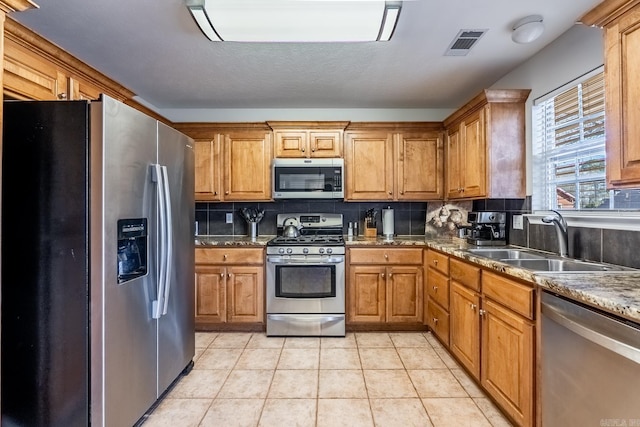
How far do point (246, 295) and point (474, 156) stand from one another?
2.44 meters

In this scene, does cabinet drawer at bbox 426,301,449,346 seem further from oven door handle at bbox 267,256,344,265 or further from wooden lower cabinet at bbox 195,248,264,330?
wooden lower cabinet at bbox 195,248,264,330

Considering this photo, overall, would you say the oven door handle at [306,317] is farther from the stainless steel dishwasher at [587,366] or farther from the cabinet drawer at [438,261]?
the stainless steel dishwasher at [587,366]

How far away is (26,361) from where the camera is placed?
151 cm

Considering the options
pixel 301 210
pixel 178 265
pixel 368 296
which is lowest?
pixel 368 296

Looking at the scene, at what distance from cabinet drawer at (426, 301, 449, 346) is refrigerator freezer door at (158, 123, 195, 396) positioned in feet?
6.54

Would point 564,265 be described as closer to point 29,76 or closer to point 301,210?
point 301,210

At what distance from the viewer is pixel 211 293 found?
3250 mm

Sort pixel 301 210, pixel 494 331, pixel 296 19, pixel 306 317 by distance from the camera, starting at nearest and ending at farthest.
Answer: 1. pixel 296 19
2. pixel 494 331
3. pixel 306 317
4. pixel 301 210

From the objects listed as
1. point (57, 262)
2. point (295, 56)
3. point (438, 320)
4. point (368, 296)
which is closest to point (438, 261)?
point (438, 320)

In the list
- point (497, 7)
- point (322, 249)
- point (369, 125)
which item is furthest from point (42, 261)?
point (369, 125)

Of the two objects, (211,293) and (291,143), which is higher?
(291,143)

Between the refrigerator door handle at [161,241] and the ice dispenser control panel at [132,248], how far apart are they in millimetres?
104

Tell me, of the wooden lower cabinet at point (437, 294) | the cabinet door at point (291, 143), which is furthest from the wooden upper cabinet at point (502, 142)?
the cabinet door at point (291, 143)

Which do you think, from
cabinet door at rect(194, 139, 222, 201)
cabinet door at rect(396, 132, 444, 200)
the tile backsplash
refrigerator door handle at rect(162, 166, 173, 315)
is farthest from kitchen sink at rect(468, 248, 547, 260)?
cabinet door at rect(194, 139, 222, 201)
